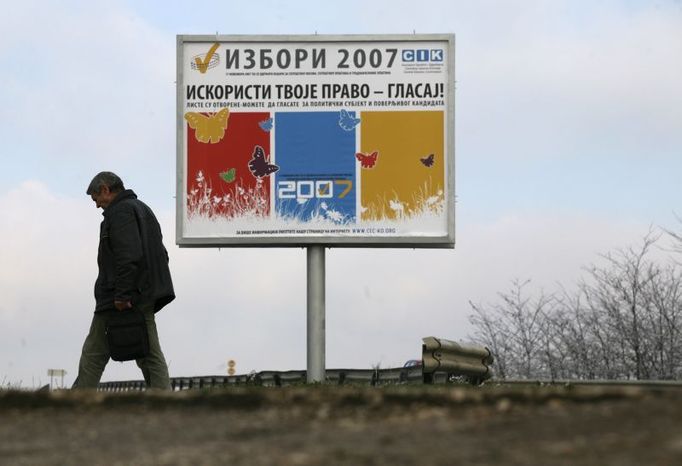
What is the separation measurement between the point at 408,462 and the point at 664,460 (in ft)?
2.95

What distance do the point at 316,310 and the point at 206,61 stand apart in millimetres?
3911

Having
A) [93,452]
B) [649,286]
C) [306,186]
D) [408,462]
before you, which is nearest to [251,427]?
[93,452]

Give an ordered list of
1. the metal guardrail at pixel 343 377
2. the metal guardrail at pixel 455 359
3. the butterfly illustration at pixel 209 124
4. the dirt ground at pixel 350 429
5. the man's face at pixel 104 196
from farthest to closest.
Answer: the butterfly illustration at pixel 209 124
the metal guardrail at pixel 343 377
the metal guardrail at pixel 455 359
the man's face at pixel 104 196
the dirt ground at pixel 350 429

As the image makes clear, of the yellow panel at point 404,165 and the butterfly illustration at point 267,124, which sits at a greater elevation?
the butterfly illustration at point 267,124

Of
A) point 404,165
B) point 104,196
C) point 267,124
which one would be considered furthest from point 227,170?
point 104,196

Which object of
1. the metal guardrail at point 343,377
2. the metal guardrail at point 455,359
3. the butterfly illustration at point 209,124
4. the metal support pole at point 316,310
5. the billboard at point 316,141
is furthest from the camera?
the butterfly illustration at point 209,124

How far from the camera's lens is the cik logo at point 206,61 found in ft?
63.5

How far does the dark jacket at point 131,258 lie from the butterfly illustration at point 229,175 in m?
7.94

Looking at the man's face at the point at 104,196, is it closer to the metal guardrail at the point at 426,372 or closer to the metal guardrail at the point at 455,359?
the metal guardrail at the point at 426,372

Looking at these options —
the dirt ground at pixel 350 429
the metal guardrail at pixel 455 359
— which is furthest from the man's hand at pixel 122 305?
the metal guardrail at pixel 455 359

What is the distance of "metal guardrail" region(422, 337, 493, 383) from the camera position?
671 inches

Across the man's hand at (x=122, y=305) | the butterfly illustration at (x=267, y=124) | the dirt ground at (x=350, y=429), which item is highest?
the butterfly illustration at (x=267, y=124)

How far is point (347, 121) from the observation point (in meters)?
19.0

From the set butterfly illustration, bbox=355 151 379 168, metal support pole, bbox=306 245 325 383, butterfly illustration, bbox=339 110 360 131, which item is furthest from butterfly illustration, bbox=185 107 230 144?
metal support pole, bbox=306 245 325 383
